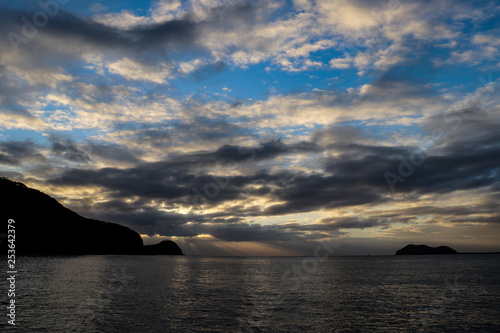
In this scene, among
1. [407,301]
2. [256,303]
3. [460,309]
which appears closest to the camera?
[460,309]

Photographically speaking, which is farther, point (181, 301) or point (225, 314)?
point (181, 301)

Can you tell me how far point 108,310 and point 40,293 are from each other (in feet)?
70.9

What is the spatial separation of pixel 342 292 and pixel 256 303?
2432 centimetres

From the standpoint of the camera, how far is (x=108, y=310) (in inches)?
1764

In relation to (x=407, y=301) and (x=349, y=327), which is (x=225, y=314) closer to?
(x=349, y=327)

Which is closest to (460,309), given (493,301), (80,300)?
(493,301)

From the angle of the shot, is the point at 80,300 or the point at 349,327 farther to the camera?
the point at 80,300

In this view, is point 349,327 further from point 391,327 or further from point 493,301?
point 493,301

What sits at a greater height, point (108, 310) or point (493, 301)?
point (108, 310)

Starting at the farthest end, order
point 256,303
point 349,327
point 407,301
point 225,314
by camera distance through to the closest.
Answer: point 407,301 → point 256,303 → point 225,314 → point 349,327

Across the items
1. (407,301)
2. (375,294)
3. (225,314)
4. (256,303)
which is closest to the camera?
(225,314)

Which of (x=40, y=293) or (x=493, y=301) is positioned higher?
(x=40, y=293)

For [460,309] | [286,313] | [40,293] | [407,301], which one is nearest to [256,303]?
[286,313]

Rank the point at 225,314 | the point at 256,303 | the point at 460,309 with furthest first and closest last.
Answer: the point at 256,303
the point at 460,309
the point at 225,314
